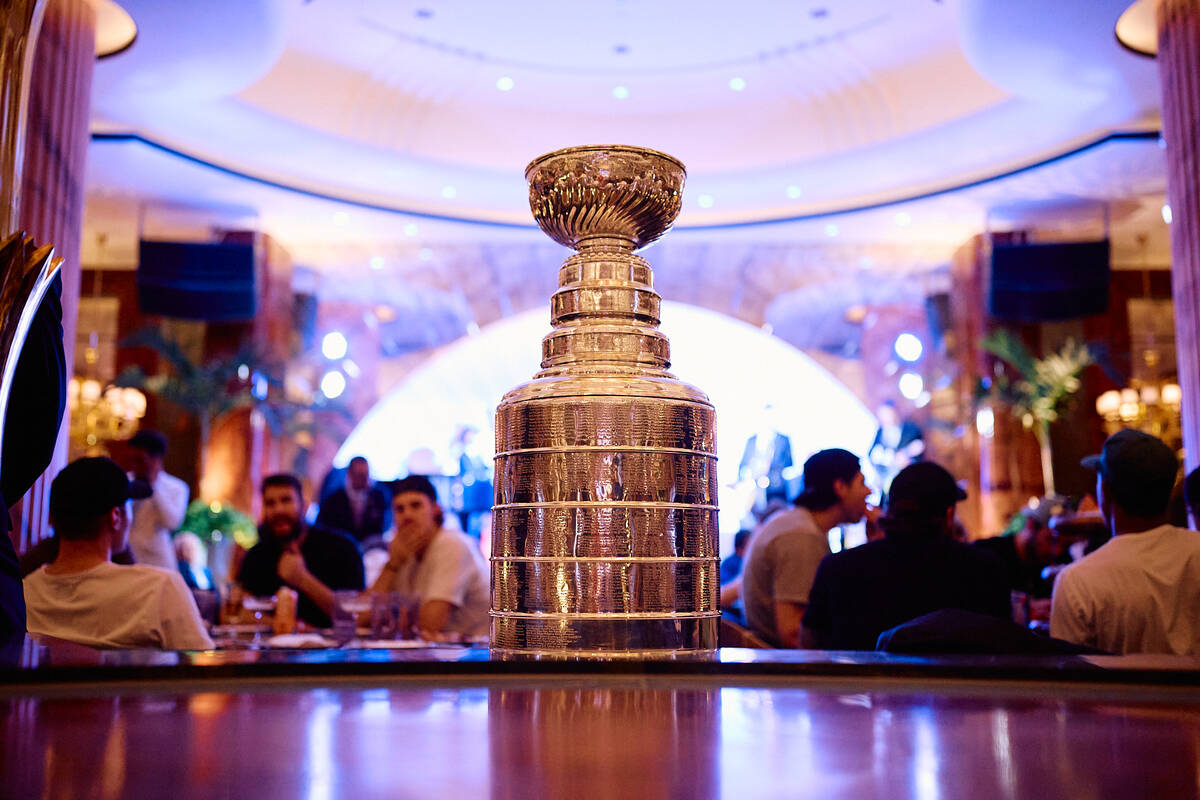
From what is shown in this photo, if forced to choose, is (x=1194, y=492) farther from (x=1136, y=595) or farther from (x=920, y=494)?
(x=920, y=494)

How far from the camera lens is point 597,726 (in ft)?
2.15

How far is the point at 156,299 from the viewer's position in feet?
34.6

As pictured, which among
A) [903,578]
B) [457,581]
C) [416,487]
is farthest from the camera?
[416,487]

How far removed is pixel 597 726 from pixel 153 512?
553 cm

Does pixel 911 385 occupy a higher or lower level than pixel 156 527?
higher

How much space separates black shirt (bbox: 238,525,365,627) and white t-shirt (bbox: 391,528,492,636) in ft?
2.44

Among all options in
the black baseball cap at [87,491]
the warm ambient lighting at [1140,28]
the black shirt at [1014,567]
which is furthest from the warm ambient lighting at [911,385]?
the black baseball cap at [87,491]

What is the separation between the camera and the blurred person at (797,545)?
3.56 metres

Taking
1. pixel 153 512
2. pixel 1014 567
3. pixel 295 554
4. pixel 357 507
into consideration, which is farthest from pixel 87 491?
pixel 357 507

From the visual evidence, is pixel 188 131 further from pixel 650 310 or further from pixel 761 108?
pixel 650 310

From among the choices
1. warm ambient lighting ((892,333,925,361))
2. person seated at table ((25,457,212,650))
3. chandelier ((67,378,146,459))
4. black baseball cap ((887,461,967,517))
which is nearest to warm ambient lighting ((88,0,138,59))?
chandelier ((67,378,146,459))

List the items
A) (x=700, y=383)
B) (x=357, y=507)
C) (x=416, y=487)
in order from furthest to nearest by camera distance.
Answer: (x=700, y=383), (x=357, y=507), (x=416, y=487)

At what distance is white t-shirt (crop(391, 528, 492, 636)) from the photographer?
3979 mm

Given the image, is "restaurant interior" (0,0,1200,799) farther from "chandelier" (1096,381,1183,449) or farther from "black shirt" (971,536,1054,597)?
"black shirt" (971,536,1054,597)
